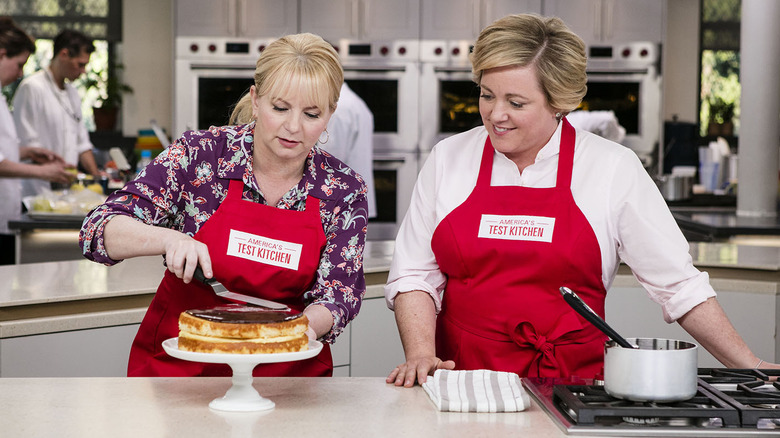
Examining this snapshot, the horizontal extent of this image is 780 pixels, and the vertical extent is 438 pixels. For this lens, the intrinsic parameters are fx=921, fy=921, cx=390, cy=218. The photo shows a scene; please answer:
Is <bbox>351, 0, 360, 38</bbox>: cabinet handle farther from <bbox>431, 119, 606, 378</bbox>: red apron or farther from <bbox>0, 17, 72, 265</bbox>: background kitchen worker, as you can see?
<bbox>431, 119, 606, 378</bbox>: red apron

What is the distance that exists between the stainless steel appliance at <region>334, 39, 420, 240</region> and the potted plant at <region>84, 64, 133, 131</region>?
1831 millimetres

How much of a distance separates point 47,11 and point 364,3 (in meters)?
2.47

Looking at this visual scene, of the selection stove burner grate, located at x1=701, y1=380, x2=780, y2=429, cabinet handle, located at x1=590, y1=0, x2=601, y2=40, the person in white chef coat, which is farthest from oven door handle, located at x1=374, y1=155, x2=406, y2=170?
stove burner grate, located at x1=701, y1=380, x2=780, y2=429

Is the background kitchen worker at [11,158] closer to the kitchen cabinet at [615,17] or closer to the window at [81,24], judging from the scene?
the window at [81,24]

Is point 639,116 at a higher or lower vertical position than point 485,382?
higher

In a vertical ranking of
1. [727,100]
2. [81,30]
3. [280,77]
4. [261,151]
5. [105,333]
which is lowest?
[105,333]

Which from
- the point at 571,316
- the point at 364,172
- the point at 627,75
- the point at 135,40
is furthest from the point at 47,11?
the point at 571,316

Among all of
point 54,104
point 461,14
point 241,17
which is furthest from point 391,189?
point 54,104

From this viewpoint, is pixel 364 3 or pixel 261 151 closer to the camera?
pixel 261 151

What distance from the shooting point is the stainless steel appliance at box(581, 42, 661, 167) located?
227 inches

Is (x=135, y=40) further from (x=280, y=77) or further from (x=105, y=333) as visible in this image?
(x=280, y=77)

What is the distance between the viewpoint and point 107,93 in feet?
21.5

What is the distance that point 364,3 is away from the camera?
575 centimetres

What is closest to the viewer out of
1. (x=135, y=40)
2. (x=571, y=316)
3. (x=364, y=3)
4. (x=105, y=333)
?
(x=571, y=316)
